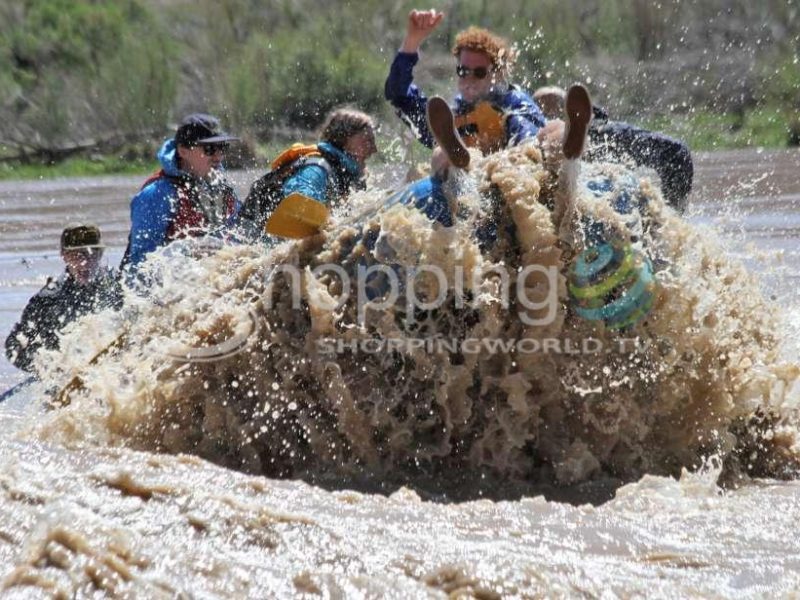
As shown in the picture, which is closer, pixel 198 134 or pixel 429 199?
pixel 429 199

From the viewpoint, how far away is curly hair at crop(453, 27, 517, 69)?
20.6ft

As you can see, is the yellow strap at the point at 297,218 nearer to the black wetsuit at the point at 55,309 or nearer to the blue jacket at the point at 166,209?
the blue jacket at the point at 166,209

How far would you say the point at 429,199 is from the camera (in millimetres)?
5172

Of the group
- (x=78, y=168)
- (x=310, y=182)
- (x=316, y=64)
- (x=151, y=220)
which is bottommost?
(x=78, y=168)

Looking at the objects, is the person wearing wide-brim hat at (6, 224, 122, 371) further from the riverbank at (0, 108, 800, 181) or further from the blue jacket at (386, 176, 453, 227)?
the riverbank at (0, 108, 800, 181)

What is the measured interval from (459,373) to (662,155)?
2201 mm

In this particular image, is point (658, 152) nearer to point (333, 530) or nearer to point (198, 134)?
point (198, 134)

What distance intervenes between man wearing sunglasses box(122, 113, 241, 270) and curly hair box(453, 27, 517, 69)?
4.36 ft

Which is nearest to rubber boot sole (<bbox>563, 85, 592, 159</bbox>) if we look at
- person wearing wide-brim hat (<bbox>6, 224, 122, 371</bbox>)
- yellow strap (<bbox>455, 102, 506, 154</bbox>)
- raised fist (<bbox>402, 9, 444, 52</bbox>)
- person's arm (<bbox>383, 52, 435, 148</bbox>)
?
yellow strap (<bbox>455, 102, 506, 154</bbox>)

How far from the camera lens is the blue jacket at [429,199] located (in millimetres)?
5133

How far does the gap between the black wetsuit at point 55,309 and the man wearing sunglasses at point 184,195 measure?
0.21 m

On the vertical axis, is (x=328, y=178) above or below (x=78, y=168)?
above

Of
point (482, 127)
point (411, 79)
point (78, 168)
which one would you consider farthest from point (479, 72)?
point (78, 168)

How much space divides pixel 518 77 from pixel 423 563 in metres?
16.5
